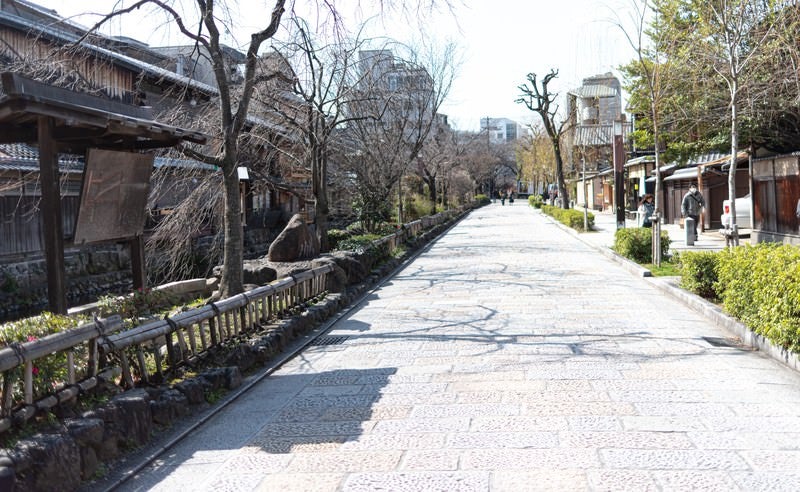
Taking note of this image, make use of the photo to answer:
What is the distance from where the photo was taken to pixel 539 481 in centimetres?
441

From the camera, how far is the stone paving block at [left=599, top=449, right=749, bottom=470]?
458cm

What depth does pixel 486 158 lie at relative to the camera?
9325 cm

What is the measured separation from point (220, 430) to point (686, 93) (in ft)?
54.6

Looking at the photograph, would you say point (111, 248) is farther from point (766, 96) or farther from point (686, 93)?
point (766, 96)

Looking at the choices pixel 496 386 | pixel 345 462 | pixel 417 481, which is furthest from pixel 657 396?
pixel 345 462

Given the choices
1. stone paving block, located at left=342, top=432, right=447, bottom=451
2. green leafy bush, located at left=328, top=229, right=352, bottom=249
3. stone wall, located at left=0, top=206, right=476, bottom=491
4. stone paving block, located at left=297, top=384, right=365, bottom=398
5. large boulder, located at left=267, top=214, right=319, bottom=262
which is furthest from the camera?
green leafy bush, located at left=328, top=229, right=352, bottom=249

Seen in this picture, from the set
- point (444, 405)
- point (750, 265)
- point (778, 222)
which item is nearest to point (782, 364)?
point (750, 265)

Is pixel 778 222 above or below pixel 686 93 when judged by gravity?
below

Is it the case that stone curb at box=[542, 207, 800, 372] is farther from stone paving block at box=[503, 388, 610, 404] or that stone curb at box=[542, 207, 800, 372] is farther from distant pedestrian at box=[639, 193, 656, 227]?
distant pedestrian at box=[639, 193, 656, 227]

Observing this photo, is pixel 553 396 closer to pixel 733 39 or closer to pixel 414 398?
pixel 414 398

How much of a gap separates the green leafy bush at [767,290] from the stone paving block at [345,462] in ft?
14.5

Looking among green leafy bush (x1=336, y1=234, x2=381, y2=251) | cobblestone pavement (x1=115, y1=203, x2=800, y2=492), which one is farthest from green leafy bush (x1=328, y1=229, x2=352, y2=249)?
cobblestone pavement (x1=115, y1=203, x2=800, y2=492)

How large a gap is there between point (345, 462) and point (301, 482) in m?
0.42

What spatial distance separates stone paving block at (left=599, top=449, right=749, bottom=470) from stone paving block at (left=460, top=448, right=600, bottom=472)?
132 millimetres
